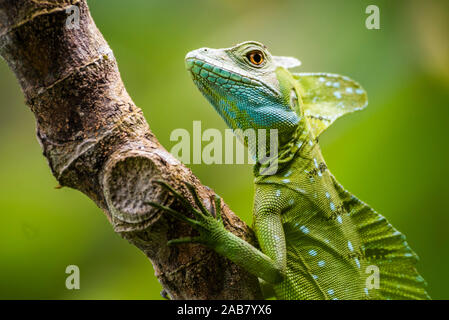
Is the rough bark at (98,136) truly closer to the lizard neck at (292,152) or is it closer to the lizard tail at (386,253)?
the lizard neck at (292,152)

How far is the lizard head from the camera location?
249 cm

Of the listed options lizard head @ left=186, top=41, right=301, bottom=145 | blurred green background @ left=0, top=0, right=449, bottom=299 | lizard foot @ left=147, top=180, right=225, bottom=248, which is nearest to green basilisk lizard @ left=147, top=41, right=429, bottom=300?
lizard head @ left=186, top=41, right=301, bottom=145

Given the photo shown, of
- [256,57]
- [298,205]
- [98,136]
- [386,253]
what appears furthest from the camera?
[386,253]

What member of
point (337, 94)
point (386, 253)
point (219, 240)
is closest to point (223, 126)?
point (337, 94)

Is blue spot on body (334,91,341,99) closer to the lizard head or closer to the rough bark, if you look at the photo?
the lizard head

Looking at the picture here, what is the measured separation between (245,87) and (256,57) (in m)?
0.27

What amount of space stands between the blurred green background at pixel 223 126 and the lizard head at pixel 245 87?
1.46 metres

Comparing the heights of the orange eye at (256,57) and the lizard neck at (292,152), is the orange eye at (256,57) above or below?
above

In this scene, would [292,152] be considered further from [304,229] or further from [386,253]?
[386,253]

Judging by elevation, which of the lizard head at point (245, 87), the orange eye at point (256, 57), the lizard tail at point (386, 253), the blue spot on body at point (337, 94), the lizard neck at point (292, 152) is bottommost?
the lizard tail at point (386, 253)

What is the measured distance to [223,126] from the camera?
4.20 meters

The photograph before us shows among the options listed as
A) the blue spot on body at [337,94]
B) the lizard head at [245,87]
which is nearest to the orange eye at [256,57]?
the lizard head at [245,87]

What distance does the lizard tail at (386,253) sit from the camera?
2.71 m

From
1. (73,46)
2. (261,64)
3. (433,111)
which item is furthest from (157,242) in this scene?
(433,111)
